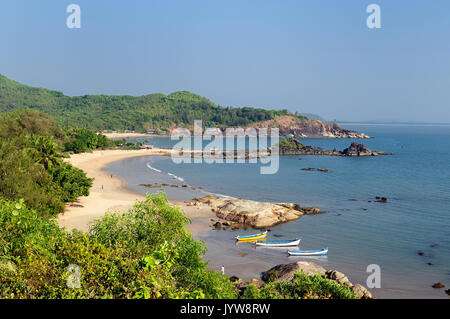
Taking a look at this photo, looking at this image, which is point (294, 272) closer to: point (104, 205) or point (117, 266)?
point (117, 266)

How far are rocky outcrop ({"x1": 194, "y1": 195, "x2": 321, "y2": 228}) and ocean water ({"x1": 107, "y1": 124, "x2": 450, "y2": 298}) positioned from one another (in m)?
1.73

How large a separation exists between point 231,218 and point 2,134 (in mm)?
60096

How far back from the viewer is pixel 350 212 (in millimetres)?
55969

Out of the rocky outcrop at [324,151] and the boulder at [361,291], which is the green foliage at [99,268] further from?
the rocky outcrop at [324,151]

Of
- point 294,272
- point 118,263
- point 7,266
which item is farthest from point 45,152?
point 118,263

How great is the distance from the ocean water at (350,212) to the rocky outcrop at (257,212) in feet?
5.67

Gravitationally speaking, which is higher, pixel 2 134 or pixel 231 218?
pixel 2 134

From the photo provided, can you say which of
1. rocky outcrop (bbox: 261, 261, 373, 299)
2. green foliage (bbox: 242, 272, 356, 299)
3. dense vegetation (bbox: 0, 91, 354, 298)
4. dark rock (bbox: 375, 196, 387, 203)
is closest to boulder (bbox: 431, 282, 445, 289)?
rocky outcrop (bbox: 261, 261, 373, 299)

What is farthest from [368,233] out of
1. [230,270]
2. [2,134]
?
[2,134]

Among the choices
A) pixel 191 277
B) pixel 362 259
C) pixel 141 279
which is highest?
pixel 141 279

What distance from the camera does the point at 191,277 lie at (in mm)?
17156

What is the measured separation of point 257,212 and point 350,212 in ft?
54.1

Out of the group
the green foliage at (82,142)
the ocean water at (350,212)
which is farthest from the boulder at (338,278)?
the green foliage at (82,142)

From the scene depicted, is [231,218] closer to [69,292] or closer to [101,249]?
[101,249]
